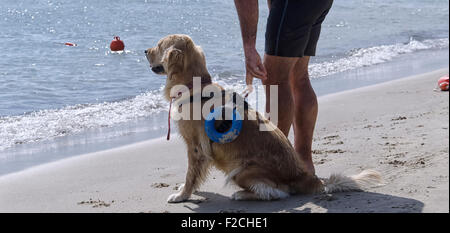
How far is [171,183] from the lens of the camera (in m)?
5.15

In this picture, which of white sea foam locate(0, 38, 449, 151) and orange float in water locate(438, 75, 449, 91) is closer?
white sea foam locate(0, 38, 449, 151)

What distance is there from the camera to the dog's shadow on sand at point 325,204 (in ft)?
12.6

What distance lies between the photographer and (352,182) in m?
4.39

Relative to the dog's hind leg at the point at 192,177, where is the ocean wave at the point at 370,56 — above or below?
above

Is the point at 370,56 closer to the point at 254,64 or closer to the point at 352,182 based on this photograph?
the point at 352,182

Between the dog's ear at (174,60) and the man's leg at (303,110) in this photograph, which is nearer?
the dog's ear at (174,60)

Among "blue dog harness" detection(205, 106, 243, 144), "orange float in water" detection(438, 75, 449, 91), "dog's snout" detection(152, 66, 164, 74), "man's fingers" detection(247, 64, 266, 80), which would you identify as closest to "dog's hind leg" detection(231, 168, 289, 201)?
"blue dog harness" detection(205, 106, 243, 144)

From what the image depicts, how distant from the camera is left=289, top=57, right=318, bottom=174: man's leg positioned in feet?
16.4

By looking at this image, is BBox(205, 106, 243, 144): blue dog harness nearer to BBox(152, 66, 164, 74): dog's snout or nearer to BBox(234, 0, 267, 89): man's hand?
BBox(234, 0, 267, 89): man's hand

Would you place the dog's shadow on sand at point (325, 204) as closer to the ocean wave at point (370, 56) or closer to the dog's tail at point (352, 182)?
the dog's tail at point (352, 182)

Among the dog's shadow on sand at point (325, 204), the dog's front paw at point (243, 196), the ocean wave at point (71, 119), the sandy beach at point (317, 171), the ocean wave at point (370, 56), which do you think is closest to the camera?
the dog's shadow on sand at point (325, 204)

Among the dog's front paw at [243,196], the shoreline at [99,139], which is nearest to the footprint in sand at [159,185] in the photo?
the dog's front paw at [243,196]

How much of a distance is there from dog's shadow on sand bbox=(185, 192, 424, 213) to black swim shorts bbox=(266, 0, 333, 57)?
109 cm
